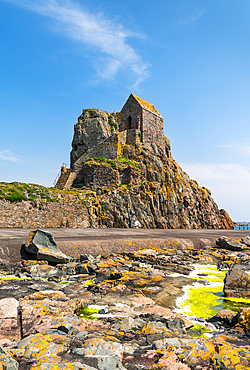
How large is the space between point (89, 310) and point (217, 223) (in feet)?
123

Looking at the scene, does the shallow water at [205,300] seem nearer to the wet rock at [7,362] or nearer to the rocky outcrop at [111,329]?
the rocky outcrop at [111,329]

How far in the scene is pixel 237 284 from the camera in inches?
195

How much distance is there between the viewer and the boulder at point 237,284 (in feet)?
15.7

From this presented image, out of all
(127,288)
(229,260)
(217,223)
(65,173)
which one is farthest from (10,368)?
(217,223)

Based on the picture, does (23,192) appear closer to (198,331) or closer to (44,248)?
(44,248)

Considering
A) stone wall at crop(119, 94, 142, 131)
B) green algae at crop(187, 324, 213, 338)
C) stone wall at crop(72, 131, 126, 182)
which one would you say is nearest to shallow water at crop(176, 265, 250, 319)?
green algae at crop(187, 324, 213, 338)

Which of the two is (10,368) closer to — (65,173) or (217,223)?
(65,173)

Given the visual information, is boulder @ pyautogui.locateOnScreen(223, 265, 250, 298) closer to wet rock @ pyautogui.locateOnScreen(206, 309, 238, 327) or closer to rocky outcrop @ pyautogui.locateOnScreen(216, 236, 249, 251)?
wet rock @ pyautogui.locateOnScreen(206, 309, 238, 327)

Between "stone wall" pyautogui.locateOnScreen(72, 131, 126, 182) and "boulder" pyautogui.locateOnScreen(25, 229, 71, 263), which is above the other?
"stone wall" pyautogui.locateOnScreen(72, 131, 126, 182)

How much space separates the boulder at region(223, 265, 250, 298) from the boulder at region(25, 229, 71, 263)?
4.23 metres

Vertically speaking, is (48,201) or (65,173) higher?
(65,173)

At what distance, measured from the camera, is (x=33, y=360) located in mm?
2184

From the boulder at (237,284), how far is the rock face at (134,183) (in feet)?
53.7

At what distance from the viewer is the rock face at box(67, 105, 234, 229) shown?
78.1 feet
